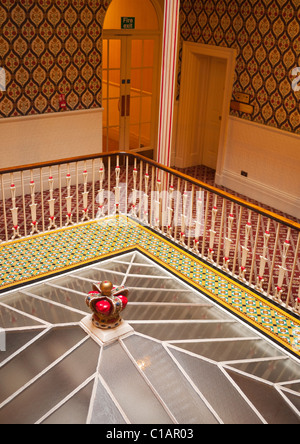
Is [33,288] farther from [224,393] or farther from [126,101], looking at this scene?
[126,101]

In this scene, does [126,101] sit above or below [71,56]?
below

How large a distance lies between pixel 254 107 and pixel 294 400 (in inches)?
206

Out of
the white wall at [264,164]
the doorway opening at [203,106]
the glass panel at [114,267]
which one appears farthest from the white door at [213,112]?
the glass panel at [114,267]

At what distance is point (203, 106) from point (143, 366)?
21.3 feet

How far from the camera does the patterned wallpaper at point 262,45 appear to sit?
7.07m

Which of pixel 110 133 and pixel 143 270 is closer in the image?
pixel 143 270

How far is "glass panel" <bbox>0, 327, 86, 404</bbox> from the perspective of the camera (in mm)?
3635

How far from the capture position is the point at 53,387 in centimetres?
361

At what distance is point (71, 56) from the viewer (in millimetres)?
7559

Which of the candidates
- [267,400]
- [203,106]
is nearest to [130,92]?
[203,106]

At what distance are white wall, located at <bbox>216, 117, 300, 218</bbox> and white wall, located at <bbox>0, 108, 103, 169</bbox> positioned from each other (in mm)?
2308

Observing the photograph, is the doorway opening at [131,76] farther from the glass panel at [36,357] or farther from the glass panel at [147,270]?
the glass panel at [36,357]
